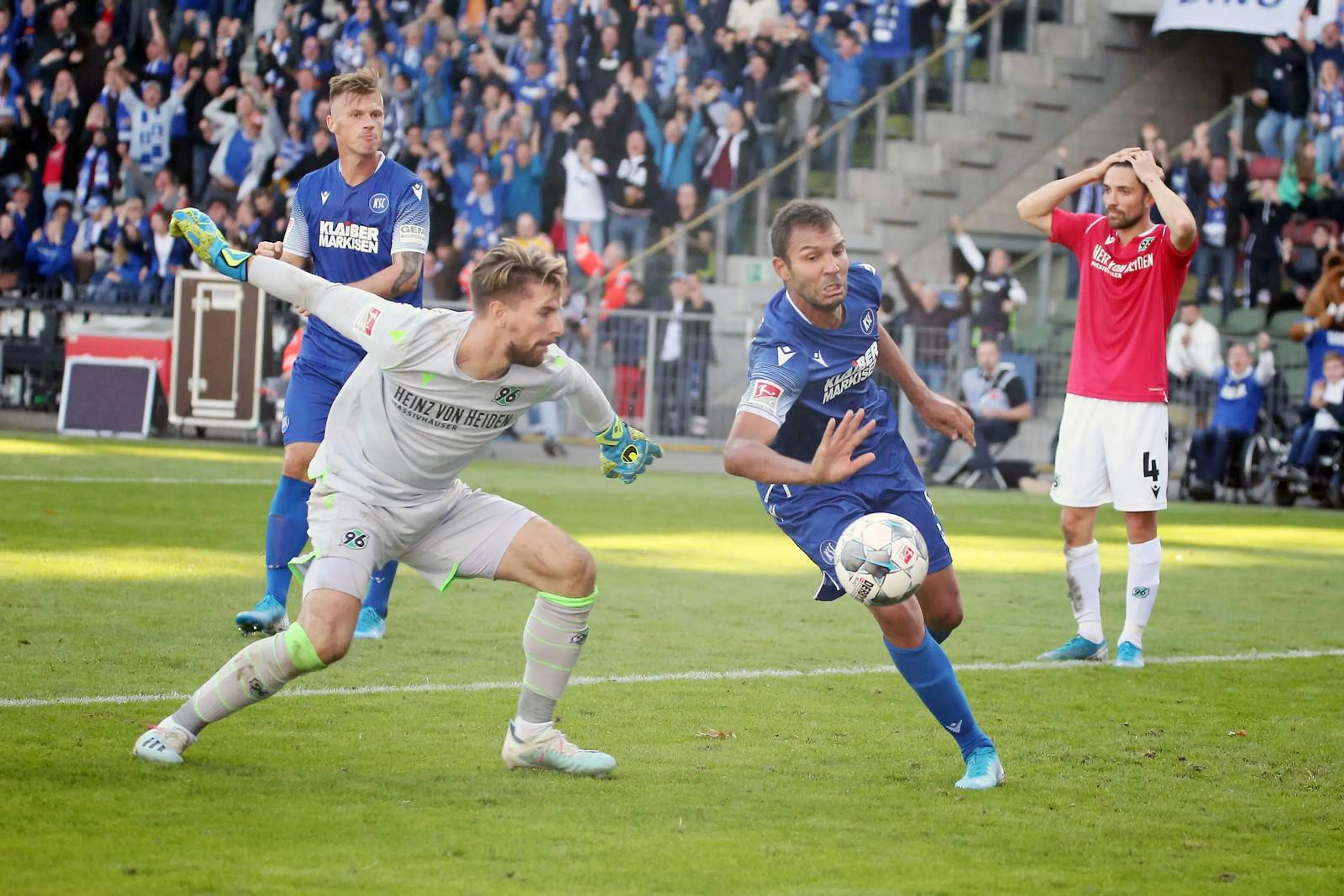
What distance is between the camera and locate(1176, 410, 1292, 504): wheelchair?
63.5 feet

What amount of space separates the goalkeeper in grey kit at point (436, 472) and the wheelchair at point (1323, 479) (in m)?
14.3

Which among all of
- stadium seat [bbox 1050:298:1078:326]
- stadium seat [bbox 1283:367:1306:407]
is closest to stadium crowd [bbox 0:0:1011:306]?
stadium seat [bbox 1050:298:1078:326]

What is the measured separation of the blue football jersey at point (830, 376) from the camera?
20.4 feet

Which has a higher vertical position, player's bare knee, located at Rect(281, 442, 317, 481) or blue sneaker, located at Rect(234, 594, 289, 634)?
player's bare knee, located at Rect(281, 442, 317, 481)

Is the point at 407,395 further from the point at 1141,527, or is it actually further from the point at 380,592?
the point at 1141,527

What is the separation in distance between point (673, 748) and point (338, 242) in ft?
11.7

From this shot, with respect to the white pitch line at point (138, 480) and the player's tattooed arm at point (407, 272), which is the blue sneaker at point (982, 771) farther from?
the white pitch line at point (138, 480)

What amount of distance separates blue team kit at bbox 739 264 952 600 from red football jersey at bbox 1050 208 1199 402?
8.50ft

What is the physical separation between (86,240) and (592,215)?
7.34 metres

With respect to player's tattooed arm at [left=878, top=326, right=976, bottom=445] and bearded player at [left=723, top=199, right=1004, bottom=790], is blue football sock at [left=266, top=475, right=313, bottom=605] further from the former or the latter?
player's tattooed arm at [left=878, top=326, right=976, bottom=445]

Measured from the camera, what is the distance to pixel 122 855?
471 centimetres

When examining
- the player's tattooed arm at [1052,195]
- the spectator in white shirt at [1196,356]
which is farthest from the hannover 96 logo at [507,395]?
the spectator in white shirt at [1196,356]

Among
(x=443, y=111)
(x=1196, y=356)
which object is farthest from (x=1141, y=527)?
(x=443, y=111)

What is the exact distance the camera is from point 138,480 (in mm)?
16109
